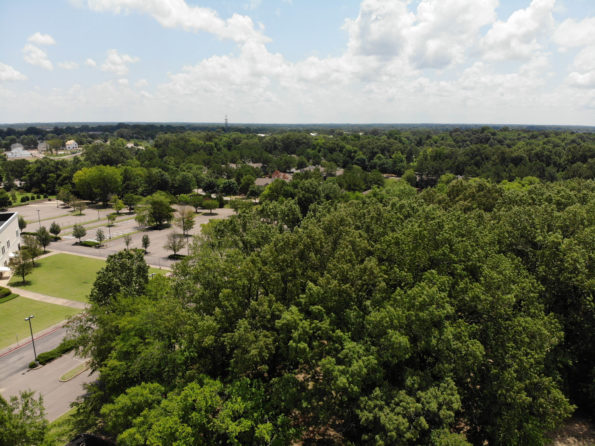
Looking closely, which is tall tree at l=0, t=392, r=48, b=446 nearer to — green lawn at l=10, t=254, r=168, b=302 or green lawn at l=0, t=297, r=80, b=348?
green lawn at l=0, t=297, r=80, b=348

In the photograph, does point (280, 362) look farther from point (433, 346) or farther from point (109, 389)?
point (109, 389)

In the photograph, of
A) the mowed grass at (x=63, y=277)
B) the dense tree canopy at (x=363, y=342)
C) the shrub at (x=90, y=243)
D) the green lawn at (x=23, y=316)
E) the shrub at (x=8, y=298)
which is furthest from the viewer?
the shrub at (x=90, y=243)

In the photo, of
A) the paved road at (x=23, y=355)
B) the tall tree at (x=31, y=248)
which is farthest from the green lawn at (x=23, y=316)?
the tall tree at (x=31, y=248)

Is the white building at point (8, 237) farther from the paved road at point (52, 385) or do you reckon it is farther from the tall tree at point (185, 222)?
the paved road at point (52, 385)

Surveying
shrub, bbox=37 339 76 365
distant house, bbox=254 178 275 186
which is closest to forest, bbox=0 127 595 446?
shrub, bbox=37 339 76 365

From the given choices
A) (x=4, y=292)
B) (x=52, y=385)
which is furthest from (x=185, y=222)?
(x=52, y=385)

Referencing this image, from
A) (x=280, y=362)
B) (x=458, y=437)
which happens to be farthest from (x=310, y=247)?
(x=458, y=437)

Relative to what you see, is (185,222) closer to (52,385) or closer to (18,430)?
(52,385)
